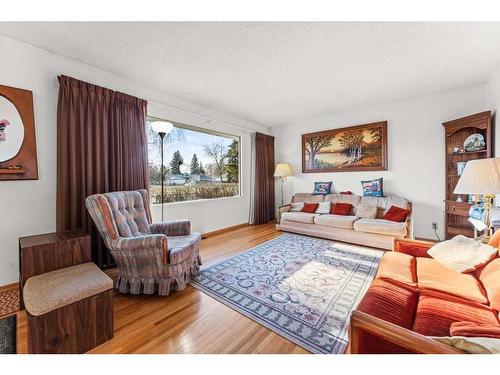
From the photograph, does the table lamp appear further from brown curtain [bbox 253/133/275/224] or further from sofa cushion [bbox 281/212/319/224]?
brown curtain [bbox 253/133/275/224]

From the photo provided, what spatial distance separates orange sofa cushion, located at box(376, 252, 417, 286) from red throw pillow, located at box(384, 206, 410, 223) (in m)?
1.69

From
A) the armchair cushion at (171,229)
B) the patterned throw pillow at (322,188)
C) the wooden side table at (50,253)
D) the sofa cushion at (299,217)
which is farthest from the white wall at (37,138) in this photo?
the patterned throw pillow at (322,188)

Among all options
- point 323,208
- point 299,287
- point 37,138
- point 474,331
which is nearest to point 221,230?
point 323,208

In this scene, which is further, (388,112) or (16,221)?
(388,112)

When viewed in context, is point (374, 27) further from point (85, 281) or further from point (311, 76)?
point (85, 281)

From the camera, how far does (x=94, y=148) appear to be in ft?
8.07

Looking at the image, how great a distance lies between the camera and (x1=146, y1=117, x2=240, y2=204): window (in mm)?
3346

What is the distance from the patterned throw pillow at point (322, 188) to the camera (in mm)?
4516

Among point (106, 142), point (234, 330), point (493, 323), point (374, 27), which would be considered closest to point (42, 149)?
point (106, 142)

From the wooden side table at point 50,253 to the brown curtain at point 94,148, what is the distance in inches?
21.2

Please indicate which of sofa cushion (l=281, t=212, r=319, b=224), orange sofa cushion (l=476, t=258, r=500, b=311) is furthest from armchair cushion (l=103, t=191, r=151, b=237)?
orange sofa cushion (l=476, t=258, r=500, b=311)

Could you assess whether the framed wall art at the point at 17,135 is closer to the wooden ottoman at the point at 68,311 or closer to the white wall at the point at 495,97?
the wooden ottoman at the point at 68,311

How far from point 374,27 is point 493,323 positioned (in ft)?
7.33
